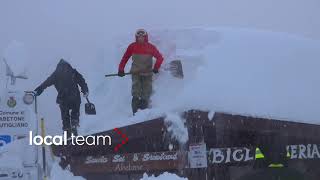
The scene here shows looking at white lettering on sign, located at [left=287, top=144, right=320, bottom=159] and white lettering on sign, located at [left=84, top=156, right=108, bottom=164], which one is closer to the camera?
white lettering on sign, located at [left=287, top=144, right=320, bottom=159]

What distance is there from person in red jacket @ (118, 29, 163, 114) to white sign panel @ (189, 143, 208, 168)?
153 cm

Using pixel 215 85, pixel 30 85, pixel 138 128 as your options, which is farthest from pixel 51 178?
pixel 30 85

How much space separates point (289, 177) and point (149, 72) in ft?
16.5

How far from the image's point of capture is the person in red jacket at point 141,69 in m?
9.89

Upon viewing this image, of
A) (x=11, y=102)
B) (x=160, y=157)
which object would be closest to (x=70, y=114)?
(x=11, y=102)

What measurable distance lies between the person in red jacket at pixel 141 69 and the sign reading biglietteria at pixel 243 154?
65.0 inches

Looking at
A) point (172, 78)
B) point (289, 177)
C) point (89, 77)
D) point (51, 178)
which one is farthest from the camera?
point (89, 77)

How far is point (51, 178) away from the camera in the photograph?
31.5 feet

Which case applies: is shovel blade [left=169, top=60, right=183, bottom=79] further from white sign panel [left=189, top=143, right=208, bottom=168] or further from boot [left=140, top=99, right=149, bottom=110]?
white sign panel [left=189, top=143, right=208, bottom=168]

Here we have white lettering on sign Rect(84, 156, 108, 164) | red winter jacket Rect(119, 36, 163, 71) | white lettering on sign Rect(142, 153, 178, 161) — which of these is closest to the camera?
white lettering on sign Rect(142, 153, 178, 161)

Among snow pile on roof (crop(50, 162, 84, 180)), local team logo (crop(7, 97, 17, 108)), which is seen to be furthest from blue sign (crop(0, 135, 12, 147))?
snow pile on roof (crop(50, 162, 84, 180))

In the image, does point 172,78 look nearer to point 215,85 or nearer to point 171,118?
point 215,85

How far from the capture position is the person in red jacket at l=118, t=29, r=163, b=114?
989cm

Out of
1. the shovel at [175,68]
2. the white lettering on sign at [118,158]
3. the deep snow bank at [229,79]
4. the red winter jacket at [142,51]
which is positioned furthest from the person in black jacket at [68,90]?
the white lettering on sign at [118,158]
